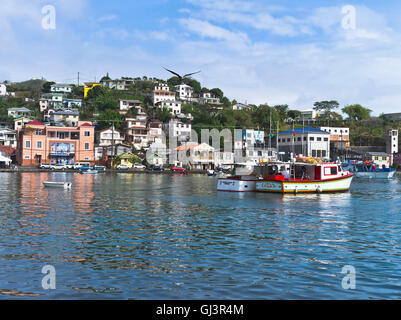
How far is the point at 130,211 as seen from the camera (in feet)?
85.9

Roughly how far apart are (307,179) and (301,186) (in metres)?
2.07

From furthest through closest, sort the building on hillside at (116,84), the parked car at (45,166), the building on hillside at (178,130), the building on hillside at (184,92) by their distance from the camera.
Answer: the building on hillside at (116,84) → the building on hillside at (184,92) → the building on hillside at (178,130) → the parked car at (45,166)

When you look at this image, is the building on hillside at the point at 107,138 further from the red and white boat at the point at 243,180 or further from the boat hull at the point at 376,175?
the red and white boat at the point at 243,180

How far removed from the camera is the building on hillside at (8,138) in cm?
9856

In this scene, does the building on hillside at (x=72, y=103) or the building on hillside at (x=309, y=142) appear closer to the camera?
the building on hillside at (x=309, y=142)

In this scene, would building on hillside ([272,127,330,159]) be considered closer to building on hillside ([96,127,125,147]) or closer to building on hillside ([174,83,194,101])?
building on hillside ([96,127,125,147])

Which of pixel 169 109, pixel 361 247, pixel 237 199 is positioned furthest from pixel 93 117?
pixel 361 247

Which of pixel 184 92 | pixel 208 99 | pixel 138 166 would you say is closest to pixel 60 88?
pixel 184 92

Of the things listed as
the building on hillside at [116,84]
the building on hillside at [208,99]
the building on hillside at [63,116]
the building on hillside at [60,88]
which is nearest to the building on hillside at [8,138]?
the building on hillside at [63,116]

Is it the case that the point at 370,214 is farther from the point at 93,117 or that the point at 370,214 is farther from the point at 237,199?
the point at 93,117

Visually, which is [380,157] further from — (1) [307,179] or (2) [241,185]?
(2) [241,185]

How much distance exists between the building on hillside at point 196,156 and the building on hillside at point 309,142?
21078 millimetres

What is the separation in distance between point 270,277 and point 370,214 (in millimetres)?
17027

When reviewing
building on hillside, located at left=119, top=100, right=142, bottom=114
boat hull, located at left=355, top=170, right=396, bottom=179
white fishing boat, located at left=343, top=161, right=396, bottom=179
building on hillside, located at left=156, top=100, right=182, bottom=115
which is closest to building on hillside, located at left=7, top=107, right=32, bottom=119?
building on hillside, located at left=119, top=100, right=142, bottom=114
